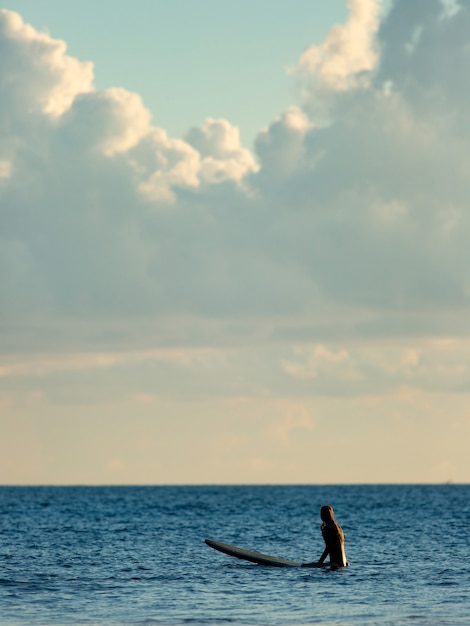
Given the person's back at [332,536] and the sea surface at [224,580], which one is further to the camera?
the person's back at [332,536]

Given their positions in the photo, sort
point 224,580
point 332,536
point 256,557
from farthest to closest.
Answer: point 256,557
point 332,536
point 224,580

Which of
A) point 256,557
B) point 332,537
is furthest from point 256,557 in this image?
point 332,537

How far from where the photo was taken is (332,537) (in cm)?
3712

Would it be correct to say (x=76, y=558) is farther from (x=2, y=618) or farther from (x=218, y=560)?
(x=2, y=618)

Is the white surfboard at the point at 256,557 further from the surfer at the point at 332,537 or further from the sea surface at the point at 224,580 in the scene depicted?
the surfer at the point at 332,537

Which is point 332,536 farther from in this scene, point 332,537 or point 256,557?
point 256,557

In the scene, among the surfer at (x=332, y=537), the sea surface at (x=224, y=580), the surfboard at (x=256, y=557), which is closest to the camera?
the sea surface at (x=224, y=580)

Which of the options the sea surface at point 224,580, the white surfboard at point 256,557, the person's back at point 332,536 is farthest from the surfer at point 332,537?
the white surfboard at point 256,557

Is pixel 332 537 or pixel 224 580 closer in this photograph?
pixel 224 580

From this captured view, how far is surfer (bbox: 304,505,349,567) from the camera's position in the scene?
120 ft

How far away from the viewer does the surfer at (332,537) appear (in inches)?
1439

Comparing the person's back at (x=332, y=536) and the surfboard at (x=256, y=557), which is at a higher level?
the person's back at (x=332, y=536)

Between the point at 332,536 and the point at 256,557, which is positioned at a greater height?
the point at 332,536

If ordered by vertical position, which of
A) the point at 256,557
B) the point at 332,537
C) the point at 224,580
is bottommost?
the point at 224,580
